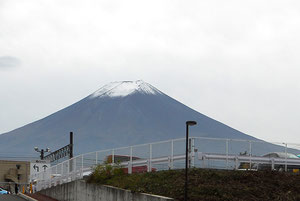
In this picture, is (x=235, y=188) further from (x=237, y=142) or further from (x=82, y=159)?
(x=82, y=159)

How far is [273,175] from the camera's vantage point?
21.2 meters

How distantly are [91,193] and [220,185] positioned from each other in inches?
314

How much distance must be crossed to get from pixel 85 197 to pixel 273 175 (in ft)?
30.1

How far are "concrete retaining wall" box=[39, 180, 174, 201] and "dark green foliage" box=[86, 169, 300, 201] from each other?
0.38 m

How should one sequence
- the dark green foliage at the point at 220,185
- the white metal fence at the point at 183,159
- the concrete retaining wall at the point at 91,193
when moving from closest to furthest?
1. the dark green foliage at the point at 220,185
2. the concrete retaining wall at the point at 91,193
3. the white metal fence at the point at 183,159

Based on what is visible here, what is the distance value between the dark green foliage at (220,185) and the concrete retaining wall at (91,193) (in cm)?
38

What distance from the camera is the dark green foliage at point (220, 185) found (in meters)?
18.1

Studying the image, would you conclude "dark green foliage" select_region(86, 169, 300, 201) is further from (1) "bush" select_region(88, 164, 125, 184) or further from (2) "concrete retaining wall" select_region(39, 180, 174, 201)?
(1) "bush" select_region(88, 164, 125, 184)

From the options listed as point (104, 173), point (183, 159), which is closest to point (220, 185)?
point (183, 159)

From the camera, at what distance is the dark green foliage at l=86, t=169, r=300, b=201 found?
711 inches

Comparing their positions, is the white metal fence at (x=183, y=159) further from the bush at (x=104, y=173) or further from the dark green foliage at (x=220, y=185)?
the dark green foliage at (x=220, y=185)

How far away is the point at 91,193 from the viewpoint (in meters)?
25.3

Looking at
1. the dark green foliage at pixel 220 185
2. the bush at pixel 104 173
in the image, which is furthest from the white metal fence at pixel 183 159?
the dark green foliage at pixel 220 185

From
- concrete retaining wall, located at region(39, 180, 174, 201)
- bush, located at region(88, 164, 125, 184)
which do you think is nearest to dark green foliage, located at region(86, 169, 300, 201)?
concrete retaining wall, located at region(39, 180, 174, 201)
